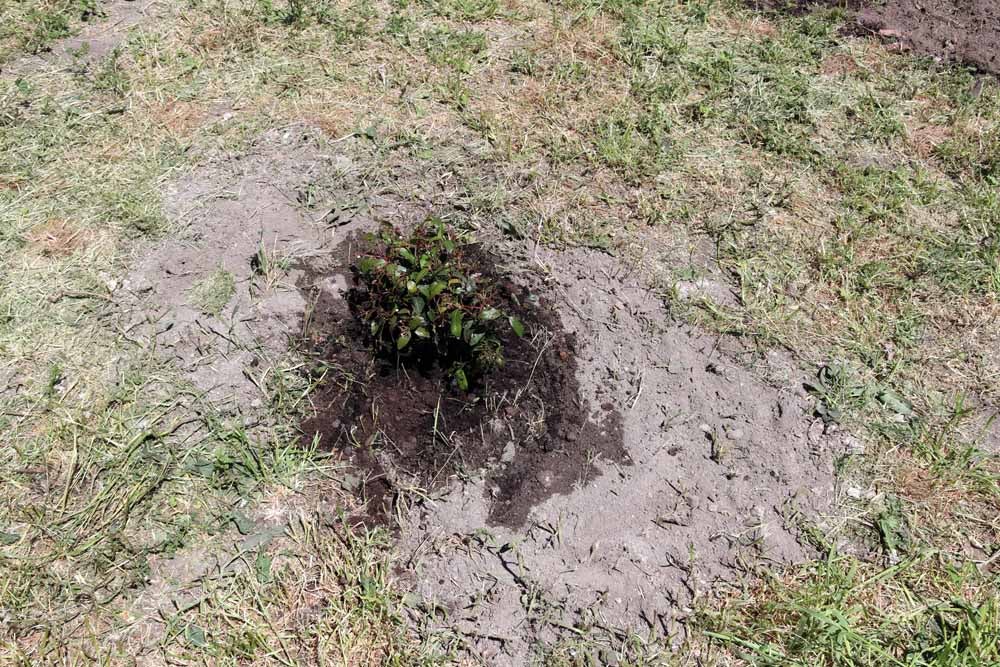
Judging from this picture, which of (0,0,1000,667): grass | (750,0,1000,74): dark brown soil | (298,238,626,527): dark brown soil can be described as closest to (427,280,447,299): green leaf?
(298,238,626,527): dark brown soil

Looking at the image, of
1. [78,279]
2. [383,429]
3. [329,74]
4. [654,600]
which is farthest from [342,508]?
[329,74]

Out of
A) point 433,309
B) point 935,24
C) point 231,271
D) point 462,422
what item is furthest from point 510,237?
point 935,24

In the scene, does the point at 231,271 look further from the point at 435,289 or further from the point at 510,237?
the point at 510,237

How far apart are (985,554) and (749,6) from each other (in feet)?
12.0

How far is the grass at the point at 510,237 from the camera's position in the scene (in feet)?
7.72

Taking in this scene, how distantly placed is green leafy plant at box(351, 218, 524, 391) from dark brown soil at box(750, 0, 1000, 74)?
3233 mm

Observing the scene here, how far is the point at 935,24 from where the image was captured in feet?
15.4

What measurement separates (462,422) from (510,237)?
101 centimetres

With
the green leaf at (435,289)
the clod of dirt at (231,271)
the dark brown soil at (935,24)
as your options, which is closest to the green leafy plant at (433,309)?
the green leaf at (435,289)

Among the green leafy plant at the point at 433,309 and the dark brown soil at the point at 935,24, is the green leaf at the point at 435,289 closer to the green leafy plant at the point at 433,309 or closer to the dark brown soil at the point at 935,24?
the green leafy plant at the point at 433,309

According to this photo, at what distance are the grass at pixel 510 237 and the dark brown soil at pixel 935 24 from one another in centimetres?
17

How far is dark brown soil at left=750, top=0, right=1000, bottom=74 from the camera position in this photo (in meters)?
4.54

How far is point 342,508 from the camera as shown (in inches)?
100.0

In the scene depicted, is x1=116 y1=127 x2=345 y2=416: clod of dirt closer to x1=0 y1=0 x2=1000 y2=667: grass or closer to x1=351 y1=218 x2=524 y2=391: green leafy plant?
x1=0 y1=0 x2=1000 y2=667: grass
